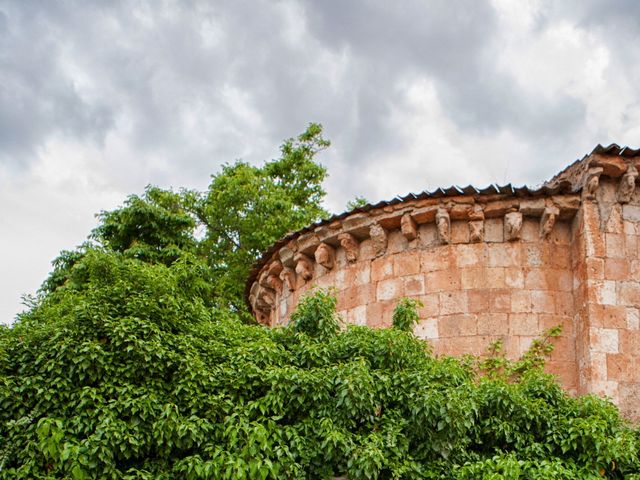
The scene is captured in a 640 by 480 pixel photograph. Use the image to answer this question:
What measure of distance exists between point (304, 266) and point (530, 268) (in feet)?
11.4

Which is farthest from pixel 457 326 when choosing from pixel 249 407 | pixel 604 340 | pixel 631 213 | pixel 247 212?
pixel 247 212

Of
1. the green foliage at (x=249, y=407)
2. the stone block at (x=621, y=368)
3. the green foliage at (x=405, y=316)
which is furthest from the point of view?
the stone block at (x=621, y=368)

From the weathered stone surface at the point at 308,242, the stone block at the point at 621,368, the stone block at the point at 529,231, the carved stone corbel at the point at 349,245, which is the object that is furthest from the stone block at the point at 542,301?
the weathered stone surface at the point at 308,242

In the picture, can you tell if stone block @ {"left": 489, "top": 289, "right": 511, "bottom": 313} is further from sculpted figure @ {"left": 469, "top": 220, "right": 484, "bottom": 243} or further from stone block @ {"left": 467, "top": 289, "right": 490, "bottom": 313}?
sculpted figure @ {"left": 469, "top": 220, "right": 484, "bottom": 243}

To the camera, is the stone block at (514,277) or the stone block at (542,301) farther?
the stone block at (514,277)

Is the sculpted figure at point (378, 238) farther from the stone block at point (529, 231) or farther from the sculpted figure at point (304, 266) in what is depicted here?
the stone block at point (529, 231)

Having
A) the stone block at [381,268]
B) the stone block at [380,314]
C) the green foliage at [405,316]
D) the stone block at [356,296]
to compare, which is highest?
the stone block at [381,268]

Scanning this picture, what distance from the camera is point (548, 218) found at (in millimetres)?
10086

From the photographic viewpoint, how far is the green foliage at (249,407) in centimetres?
713

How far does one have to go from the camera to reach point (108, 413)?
23.6ft

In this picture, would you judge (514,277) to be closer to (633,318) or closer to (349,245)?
(633,318)

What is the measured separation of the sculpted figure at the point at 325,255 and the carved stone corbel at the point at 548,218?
3.08m

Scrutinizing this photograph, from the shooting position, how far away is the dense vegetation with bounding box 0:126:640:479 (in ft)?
23.4

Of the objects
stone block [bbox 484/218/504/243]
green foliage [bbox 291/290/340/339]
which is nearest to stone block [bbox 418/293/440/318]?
stone block [bbox 484/218/504/243]
